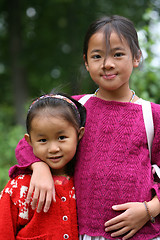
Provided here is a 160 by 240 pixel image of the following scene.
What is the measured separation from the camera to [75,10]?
44.6 ft

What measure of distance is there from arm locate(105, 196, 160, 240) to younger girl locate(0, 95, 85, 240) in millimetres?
272

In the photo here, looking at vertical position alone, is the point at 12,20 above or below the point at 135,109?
above

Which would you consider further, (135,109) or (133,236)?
(135,109)

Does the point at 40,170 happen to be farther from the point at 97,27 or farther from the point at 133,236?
the point at 97,27

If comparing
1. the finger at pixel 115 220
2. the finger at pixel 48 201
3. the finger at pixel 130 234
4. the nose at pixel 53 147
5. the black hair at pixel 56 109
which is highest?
the black hair at pixel 56 109

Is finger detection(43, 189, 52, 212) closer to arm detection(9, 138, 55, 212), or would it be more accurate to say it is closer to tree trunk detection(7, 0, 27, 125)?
arm detection(9, 138, 55, 212)

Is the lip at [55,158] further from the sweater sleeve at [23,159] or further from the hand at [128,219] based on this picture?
the hand at [128,219]

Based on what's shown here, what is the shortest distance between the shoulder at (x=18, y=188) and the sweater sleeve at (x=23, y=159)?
4 centimetres

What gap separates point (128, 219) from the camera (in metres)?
1.96

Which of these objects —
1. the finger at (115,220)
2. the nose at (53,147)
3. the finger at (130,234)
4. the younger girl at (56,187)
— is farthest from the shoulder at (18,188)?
the finger at (130,234)

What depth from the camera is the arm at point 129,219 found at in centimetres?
195

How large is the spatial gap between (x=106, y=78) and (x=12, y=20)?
1177 cm

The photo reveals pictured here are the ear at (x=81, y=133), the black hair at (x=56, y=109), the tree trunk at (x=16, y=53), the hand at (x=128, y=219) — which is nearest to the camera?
the hand at (x=128, y=219)

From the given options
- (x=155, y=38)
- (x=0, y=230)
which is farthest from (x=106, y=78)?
(x=155, y=38)
